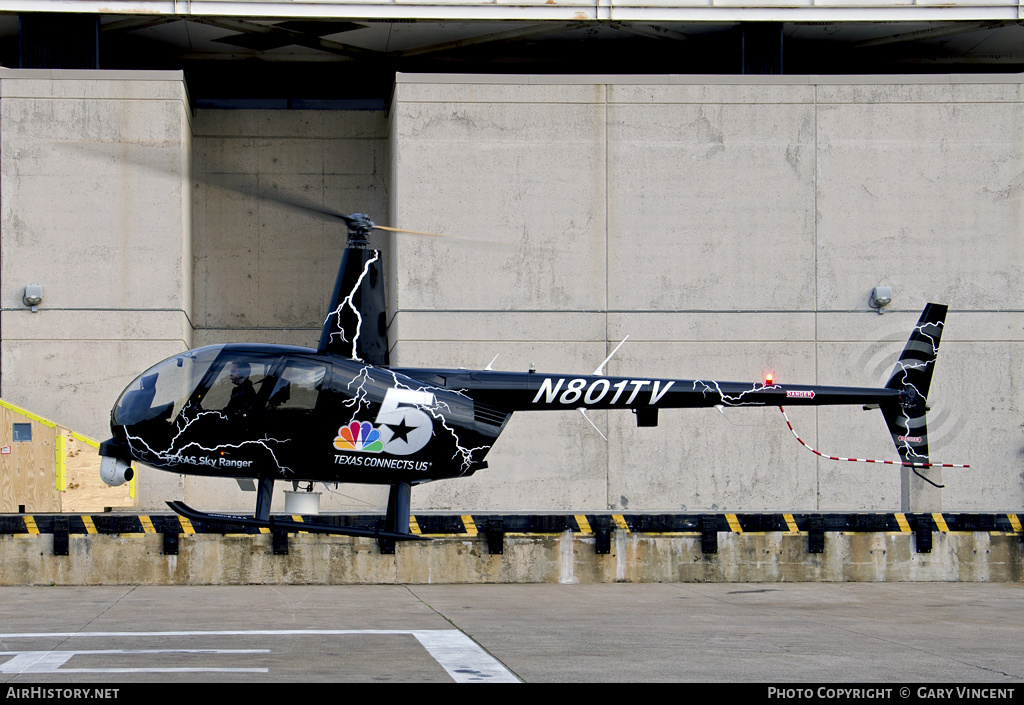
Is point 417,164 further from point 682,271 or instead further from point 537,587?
point 537,587

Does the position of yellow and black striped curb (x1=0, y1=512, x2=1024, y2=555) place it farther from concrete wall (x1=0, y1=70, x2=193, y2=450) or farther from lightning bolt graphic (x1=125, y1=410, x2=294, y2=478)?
concrete wall (x1=0, y1=70, x2=193, y2=450)

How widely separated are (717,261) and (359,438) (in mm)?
14090

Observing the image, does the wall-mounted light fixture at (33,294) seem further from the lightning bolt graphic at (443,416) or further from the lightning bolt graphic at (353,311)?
the lightning bolt graphic at (443,416)

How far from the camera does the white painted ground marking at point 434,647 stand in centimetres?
1105

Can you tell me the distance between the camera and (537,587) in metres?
19.0

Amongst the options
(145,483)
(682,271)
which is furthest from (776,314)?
(145,483)

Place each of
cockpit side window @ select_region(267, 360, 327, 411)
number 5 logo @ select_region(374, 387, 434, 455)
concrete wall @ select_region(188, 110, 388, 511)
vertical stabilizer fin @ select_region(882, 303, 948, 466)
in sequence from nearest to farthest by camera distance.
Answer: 1. cockpit side window @ select_region(267, 360, 327, 411)
2. number 5 logo @ select_region(374, 387, 434, 455)
3. vertical stabilizer fin @ select_region(882, 303, 948, 466)
4. concrete wall @ select_region(188, 110, 388, 511)

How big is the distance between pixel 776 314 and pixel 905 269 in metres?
3.05

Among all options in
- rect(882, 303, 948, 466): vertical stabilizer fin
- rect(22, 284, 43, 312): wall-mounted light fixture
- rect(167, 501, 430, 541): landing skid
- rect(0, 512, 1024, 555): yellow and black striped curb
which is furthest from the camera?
rect(22, 284, 43, 312): wall-mounted light fixture

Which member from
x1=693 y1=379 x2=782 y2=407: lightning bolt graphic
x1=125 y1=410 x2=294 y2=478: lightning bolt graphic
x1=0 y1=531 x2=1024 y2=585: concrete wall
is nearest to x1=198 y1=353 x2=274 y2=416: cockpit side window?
x1=125 y1=410 x2=294 y2=478: lightning bolt graphic

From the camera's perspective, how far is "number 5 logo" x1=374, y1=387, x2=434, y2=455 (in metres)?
13.0

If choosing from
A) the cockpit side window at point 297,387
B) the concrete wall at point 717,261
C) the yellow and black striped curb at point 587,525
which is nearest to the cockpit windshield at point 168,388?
the cockpit side window at point 297,387

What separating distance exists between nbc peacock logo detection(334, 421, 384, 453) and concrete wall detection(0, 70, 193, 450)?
41.3 feet

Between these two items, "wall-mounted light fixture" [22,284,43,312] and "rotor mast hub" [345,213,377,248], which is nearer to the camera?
"rotor mast hub" [345,213,377,248]
